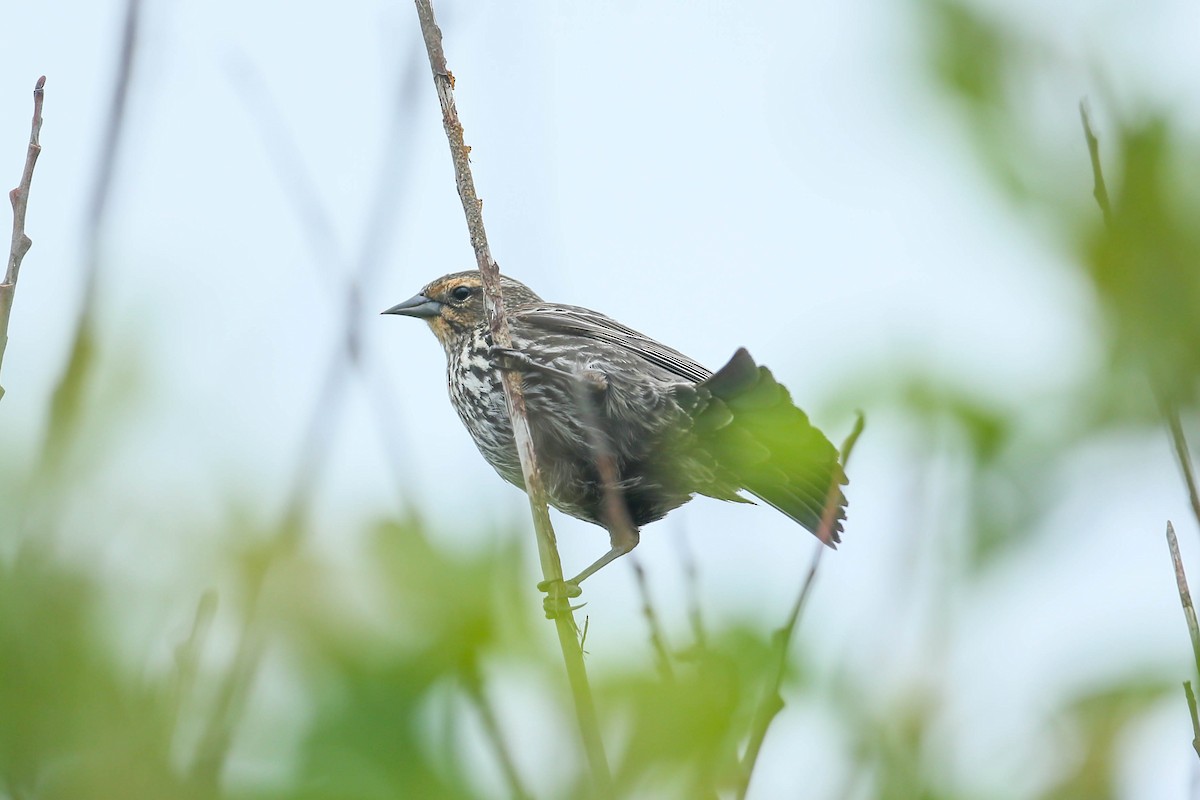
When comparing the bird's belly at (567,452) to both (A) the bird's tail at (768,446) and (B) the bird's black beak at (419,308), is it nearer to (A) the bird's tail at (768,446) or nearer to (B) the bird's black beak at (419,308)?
(A) the bird's tail at (768,446)

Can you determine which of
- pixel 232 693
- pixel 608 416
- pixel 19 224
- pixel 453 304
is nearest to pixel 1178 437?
pixel 232 693

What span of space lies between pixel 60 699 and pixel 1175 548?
1729 millimetres

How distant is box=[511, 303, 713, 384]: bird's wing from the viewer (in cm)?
501

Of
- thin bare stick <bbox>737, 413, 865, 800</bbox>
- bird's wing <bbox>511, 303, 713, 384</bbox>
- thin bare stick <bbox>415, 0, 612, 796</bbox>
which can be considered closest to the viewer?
thin bare stick <bbox>737, 413, 865, 800</bbox>

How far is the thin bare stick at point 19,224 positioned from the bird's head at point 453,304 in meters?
3.36

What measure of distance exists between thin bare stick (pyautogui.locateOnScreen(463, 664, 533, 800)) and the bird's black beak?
4.52 m

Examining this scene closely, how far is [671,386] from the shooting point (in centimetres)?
469

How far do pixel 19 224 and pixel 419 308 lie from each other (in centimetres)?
381

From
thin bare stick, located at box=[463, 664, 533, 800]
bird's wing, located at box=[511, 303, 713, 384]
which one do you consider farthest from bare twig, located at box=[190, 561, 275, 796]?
bird's wing, located at box=[511, 303, 713, 384]

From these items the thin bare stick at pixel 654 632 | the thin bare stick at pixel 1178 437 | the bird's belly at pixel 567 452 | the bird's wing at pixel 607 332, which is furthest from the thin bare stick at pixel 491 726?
the bird's wing at pixel 607 332

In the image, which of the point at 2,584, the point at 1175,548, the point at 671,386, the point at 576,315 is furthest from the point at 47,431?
the point at 576,315

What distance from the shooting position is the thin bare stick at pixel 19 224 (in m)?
1.92

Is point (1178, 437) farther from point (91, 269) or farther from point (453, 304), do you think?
point (453, 304)

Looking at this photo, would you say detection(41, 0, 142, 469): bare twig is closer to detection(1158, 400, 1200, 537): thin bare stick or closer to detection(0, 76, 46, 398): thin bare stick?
detection(0, 76, 46, 398): thin bare stick
